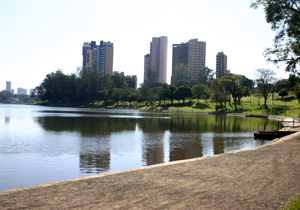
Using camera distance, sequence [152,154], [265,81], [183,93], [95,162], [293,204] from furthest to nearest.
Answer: [183,93] → [265,81] → [152,154] → [95,162] → [293,204]

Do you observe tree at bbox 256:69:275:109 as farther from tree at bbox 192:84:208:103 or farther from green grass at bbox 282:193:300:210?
green grass at bbox 282:193:300:210

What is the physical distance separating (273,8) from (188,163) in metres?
20.9

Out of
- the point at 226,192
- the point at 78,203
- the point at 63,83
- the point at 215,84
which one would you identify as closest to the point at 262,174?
the point at 226,192

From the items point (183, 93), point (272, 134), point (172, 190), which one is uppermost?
point (183, 93)

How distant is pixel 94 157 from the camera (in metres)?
18.4

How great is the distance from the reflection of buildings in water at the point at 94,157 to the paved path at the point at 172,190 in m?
4.69

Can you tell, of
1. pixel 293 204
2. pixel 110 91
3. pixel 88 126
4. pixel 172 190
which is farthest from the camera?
pixel 110 91

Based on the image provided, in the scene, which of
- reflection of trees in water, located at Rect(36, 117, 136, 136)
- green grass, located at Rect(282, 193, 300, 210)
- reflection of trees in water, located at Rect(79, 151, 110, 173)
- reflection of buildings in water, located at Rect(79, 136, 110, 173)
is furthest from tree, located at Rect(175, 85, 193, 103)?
green grass, located at Rect(282, 193, 300, 210)

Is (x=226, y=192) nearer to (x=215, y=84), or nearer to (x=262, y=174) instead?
(x=262, y=174)

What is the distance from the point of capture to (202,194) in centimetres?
785

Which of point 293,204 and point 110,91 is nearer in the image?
point 293,204

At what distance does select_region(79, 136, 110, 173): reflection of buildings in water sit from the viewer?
15148 millimetres

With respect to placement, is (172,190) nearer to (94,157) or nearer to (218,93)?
(94,157)

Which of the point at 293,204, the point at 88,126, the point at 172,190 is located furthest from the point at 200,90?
the point at 293,204
